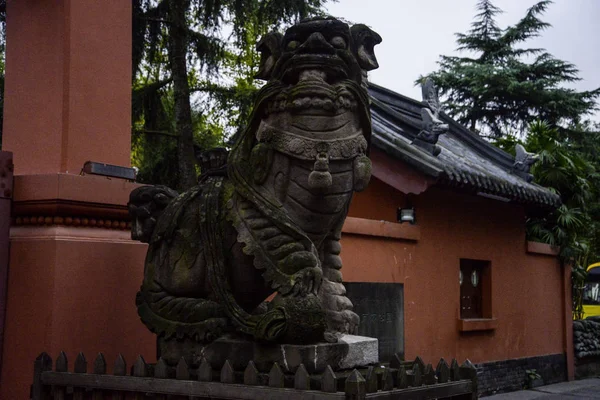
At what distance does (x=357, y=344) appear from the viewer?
3.68 m

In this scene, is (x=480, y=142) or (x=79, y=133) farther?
(x=480, y=142)

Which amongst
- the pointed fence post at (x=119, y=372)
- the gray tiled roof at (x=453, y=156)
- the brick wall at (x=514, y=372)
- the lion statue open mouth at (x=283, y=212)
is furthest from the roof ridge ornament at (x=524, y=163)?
the pointed fence post at (x=119, y=372)

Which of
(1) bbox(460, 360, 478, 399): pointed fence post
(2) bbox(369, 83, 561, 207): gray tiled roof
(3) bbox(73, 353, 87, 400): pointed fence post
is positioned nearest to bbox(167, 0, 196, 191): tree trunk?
(2) bbox(369, 83, 561, 207): gray tiled roof

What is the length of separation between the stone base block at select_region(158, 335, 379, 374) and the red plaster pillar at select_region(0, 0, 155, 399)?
96cm

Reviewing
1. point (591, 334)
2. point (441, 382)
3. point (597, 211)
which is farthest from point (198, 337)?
point (597, 211)

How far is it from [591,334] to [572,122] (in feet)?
47.3

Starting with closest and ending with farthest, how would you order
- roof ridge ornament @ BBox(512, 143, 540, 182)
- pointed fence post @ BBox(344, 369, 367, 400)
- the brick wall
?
pointed fence post @ BBox(344, 369, 367, 400), the brick wall, roof ridge ornament @ BBox(512, 143, 540, 182)

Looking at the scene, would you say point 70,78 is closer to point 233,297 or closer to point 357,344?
point 233,297

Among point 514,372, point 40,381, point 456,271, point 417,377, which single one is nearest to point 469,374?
point 417,377

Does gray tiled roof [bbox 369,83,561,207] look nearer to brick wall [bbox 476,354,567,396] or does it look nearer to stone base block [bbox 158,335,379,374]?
brick wall [bbox 476,354,567,396]

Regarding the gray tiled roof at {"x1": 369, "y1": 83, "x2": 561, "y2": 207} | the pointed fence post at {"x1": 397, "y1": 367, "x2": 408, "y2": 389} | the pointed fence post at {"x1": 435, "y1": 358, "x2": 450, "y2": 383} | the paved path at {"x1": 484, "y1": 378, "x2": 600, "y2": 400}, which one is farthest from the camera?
the paved path at {"x1": 484, "y1": 378, "x2": 600, "y2": 400}

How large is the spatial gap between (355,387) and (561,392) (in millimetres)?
10037

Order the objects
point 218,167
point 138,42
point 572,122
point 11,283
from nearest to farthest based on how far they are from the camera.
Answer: point 218,167
point 11,283
point 138,42
point 572,122

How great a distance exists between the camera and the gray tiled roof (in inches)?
385
